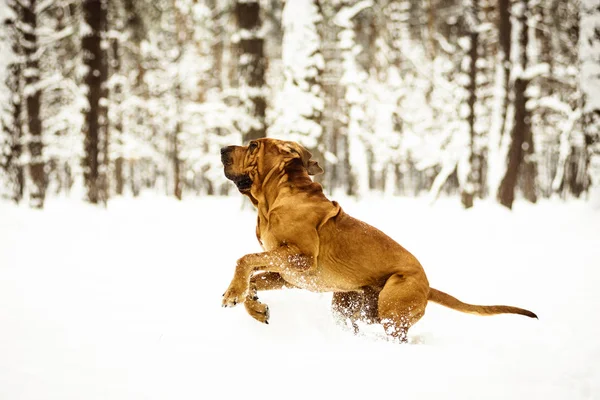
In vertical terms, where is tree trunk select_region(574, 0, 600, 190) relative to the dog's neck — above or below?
above

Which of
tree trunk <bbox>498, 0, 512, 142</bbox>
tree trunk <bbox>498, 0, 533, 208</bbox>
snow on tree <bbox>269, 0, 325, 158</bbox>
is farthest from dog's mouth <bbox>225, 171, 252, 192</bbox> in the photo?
tree trunk <bbox>498, 0, 512, 142</bbox>

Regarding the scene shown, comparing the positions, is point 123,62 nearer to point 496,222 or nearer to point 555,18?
point 555,18


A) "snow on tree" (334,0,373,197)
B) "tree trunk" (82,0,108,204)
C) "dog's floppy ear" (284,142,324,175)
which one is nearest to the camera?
"dog's floppy ear" (284,142,324,175)

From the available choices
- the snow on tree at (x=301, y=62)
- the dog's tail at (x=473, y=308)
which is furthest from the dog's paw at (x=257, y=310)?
the snow on tree at (x=301, y=62)

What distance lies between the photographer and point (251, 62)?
1031 centimetres

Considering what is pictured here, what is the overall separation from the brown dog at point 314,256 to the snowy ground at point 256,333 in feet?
0.78

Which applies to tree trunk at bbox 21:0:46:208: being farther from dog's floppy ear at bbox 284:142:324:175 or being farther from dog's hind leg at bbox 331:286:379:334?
dog's hind leg at bbox 331:286:379:334

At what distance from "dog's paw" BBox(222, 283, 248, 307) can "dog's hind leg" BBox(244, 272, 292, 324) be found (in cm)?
20

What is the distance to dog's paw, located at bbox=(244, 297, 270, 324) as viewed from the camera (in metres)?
3.48

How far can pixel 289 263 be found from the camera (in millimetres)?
3375

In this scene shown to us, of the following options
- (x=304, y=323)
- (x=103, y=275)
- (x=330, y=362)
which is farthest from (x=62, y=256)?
(x=330, y=362)

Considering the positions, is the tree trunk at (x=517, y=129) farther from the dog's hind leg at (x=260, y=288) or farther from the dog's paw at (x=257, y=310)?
the dog's paw at (x=257, y=310)

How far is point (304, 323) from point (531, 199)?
1749 centimetres

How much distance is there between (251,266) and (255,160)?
0.98 m
